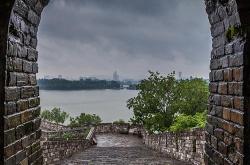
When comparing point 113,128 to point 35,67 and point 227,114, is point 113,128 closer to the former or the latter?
point 35,67

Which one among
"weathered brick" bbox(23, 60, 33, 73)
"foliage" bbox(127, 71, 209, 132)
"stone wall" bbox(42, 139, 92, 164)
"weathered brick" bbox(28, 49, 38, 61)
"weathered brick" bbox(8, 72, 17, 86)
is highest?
"weathered brick" bbox(28, 49, 38, 61)

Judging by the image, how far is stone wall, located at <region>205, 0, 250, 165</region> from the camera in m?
2.90

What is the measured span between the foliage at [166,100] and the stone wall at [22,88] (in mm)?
15945

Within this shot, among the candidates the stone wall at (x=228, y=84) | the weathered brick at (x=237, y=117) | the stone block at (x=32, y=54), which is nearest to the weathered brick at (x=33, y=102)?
the stone block at (x=32, y=54)

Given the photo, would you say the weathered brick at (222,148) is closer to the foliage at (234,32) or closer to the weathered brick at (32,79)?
the foliage at (234,32)

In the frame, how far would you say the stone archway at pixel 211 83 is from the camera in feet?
9.68

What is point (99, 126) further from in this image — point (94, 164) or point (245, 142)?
point (245, 142)

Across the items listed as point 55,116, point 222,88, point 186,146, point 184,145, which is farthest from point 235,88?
point 55,116

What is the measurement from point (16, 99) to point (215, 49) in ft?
6.83

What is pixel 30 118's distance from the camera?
3.87 m

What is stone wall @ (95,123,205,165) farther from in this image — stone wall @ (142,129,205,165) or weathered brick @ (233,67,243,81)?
weathered brick @ (233,67,243,81)

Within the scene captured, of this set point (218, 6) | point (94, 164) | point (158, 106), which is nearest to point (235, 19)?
point (218, 6)

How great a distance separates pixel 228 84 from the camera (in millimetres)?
3307

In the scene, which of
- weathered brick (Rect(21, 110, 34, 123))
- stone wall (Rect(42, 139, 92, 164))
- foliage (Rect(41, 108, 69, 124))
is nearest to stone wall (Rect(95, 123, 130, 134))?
foliage (Rect(41, 108, 69, 124))
